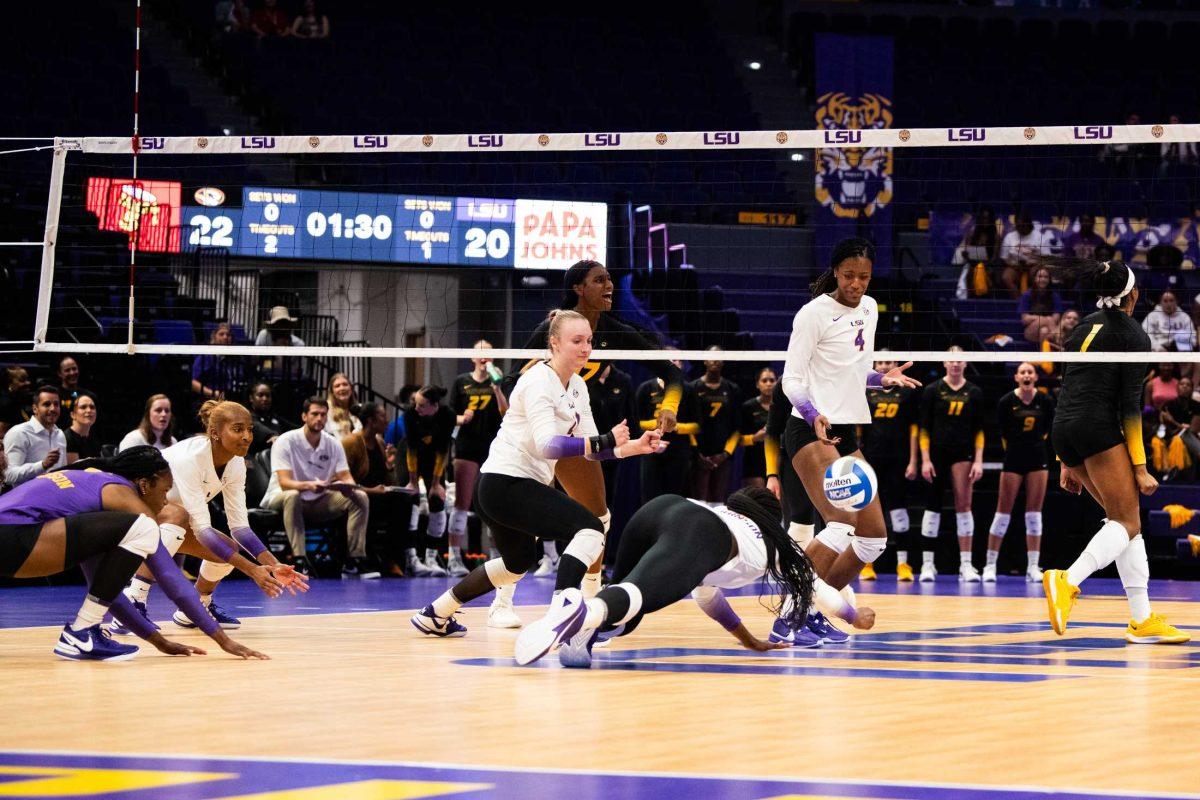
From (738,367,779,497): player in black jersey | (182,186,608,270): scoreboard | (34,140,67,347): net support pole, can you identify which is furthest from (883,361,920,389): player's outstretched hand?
(182,186,608,270): scoreboard

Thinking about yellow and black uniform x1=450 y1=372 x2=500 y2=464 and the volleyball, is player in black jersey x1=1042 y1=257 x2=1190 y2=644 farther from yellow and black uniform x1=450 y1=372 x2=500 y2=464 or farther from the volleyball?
yellow and black uniform x1=450 y1=372 x2=500 y2=464

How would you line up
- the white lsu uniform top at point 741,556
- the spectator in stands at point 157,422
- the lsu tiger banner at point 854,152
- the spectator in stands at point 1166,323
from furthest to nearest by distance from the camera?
the lsu tiger banner at point 854,152 < the spectator in stands at point 1166,323 < the spectator in stands at point 157,422 < the white lsu uniform top at point 741,556

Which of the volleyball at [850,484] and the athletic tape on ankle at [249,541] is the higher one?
the volleyball at [850,484]

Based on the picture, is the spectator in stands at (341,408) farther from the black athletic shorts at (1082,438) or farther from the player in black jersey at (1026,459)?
the black athletic shorts at (1082,438)

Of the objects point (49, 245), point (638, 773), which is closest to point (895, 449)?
point (49, 245)

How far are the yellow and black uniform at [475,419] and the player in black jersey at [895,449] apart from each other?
346cm

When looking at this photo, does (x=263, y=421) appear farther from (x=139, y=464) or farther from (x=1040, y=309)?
(x=1040, y=309)

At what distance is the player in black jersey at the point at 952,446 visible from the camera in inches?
619

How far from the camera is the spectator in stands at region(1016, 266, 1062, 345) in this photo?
59.6ft

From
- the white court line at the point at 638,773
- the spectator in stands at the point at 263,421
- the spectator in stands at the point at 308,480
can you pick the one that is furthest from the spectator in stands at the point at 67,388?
the white court line at the point at 638,773

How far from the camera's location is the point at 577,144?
10594mm

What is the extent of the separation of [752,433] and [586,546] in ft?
33.1

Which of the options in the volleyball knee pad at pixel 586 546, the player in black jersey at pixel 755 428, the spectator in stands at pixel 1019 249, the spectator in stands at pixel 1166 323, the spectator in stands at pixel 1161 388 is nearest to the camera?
the volleyball knee pad at pixel 586 546

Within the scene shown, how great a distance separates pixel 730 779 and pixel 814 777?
0.67ft
